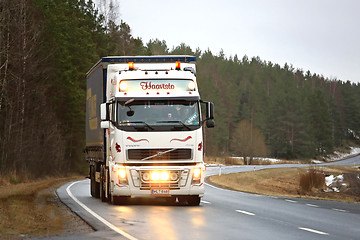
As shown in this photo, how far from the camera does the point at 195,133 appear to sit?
18.4 m

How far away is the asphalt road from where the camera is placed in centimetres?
1267

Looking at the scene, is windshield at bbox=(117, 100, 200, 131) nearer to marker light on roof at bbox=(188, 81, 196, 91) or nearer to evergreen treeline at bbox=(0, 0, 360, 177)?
marker light on roof at bbox=(188, 81, 196, 91)

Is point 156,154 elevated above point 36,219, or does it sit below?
above

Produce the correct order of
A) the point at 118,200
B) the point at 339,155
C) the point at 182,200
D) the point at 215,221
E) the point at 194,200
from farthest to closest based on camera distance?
the point at 339,155 → the point at 182,200 → the point at 194,200 → the point at 118,200 → the point at 215,221

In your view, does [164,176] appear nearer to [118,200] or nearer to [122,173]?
[122,173]

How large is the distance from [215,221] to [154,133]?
12.7 ft

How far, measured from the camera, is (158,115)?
1847cm

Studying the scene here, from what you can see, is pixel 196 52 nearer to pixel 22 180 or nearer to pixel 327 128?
pixel 327 128

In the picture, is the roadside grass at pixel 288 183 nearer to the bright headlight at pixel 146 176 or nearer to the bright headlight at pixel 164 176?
the bright headlight at pixel 164 176

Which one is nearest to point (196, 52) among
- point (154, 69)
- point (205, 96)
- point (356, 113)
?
point (356, 113)

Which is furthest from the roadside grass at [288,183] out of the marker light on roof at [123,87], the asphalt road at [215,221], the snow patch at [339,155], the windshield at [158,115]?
the snow patch at [339,155]

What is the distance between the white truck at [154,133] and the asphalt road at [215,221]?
2.25 feet

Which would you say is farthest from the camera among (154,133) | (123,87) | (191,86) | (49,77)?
(49,77)

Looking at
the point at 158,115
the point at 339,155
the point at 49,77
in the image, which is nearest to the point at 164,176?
the point at 158,115
